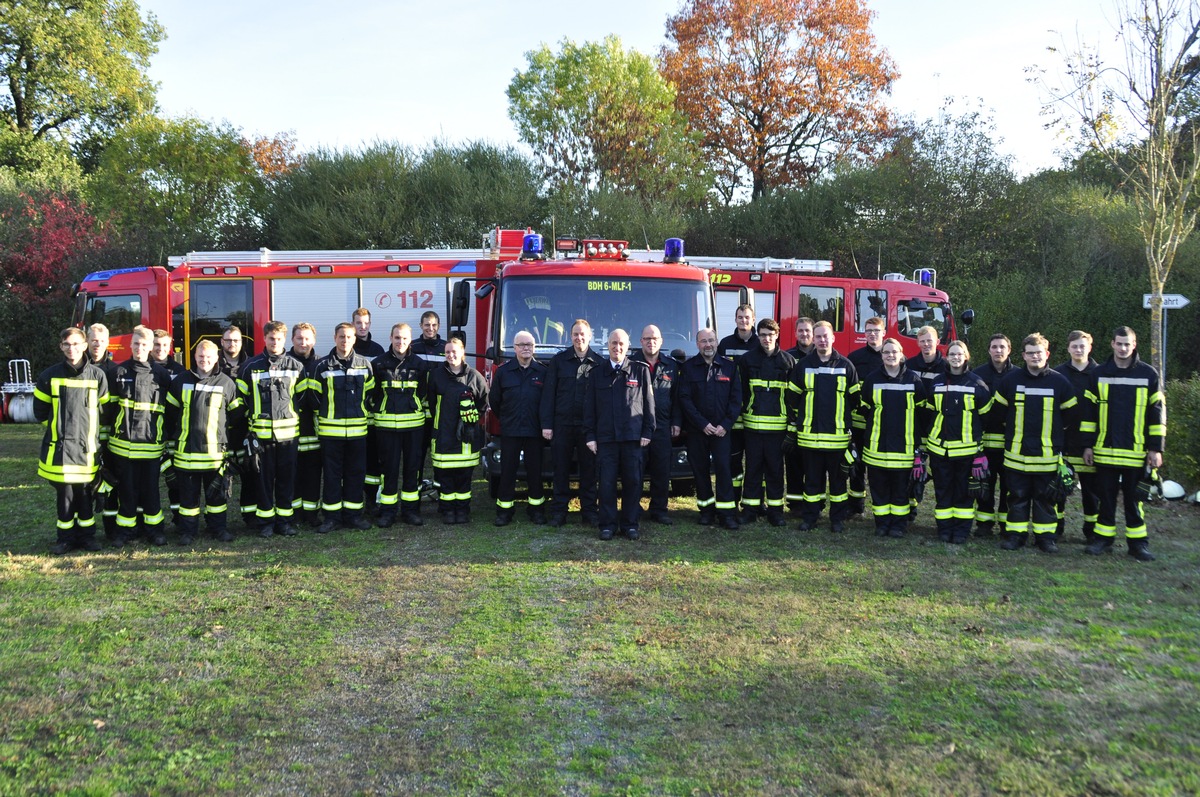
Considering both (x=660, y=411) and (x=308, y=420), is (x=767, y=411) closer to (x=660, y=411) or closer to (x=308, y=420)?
(x=660, y=411)

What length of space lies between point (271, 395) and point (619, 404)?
2.83 meters

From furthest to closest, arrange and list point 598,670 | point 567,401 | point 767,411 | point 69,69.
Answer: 1. point 69,69
2. point 767,411
3. point 567,401
4. point 598,670

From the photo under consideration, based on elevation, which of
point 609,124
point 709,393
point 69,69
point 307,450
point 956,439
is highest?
point 69,69

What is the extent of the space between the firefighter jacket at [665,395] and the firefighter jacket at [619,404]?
20 centimetres

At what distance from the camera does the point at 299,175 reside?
81.2ft

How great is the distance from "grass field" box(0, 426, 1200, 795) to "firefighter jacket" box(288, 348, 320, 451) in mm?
951

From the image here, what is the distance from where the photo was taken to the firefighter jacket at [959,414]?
7.30m

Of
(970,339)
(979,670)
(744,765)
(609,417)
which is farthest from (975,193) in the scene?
(744,765)

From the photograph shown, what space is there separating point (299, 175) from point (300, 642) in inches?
870

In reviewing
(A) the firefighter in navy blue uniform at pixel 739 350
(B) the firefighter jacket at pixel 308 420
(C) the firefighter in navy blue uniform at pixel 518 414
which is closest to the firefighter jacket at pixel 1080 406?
(A) the firefighter in navy blue uniform at pixel 739 350

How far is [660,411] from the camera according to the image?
7801mm

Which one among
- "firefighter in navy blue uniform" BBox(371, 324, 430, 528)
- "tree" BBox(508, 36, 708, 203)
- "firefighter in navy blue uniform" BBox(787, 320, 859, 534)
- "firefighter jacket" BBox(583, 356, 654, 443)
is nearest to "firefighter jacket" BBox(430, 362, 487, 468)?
"firefighter in navy blue uniform" BBox(371, 324, 430, 528)

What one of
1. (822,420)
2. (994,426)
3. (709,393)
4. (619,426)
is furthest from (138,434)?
(994,426)

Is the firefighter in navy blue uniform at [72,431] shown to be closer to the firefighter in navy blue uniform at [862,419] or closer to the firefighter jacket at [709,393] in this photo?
the firefighter jacket at [709,393]
